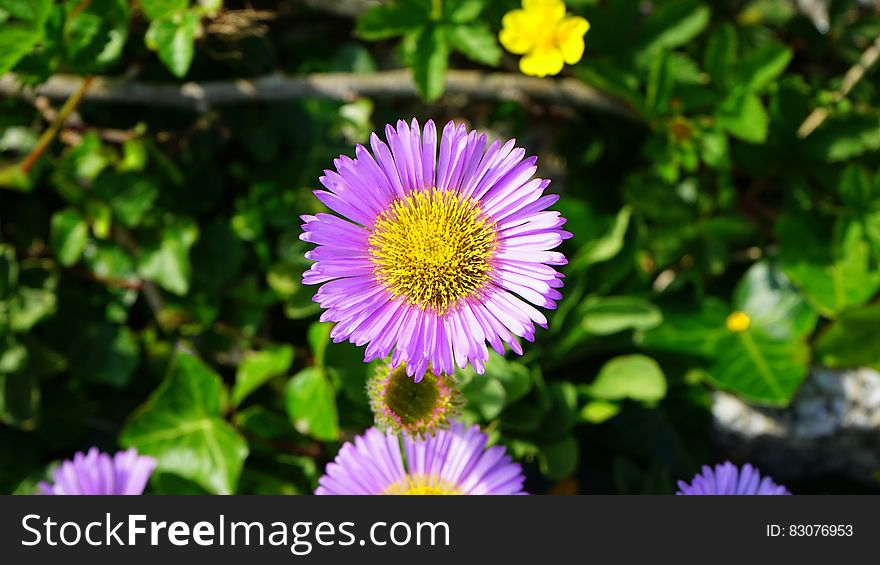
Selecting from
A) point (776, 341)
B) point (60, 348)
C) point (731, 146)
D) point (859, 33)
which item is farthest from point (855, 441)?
point (60, 348)

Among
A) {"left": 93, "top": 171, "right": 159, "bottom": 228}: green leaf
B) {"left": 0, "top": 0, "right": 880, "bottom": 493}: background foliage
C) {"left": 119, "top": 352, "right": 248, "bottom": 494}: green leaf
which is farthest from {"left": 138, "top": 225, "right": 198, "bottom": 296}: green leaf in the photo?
{"left": 119, "top": 352, "right": 248, "bottom": 494}: green leaf

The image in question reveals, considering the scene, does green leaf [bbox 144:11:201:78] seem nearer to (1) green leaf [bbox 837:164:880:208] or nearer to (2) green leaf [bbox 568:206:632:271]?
(2) green leaf [bbox 568:206:632:271]

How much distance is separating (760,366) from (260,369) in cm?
156

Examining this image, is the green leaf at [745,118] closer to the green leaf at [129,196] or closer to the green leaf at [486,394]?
the green leaf at [486,394]

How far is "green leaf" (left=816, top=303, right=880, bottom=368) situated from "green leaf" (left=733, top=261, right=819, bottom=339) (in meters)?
0.08

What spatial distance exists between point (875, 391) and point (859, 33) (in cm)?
120

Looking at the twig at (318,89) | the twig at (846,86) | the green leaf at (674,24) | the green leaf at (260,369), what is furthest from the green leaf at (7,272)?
the twig at (846,86)

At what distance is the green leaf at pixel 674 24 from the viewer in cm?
265

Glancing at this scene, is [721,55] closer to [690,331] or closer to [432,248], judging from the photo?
[690,331]

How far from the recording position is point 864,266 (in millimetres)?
2648

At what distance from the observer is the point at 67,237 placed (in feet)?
8.68

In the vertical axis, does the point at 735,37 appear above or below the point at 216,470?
above

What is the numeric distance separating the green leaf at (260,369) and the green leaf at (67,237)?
62 centimetres

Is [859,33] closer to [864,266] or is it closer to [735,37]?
[735,37]
